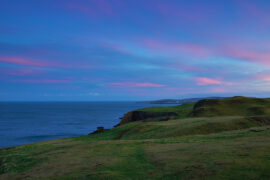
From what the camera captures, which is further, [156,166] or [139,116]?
[139,116]

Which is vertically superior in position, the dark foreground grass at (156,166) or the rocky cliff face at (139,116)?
the dark foreground grass at (156,166)

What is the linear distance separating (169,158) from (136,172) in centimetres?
275

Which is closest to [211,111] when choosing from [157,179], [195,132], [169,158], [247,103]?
[247,103]

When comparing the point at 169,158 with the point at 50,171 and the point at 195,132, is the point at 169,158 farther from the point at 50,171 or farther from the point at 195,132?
the point at 195,132

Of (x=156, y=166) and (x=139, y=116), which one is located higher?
(x=156, y=166)

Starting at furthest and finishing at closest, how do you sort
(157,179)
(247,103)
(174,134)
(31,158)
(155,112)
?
(155,112)
(247,103)
(174,134)
(31,158)
(157,179)

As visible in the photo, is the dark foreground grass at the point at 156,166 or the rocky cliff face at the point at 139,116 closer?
the dark foreground grass at the point at 156,166

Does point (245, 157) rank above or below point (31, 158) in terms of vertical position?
above

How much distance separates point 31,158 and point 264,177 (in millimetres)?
16923

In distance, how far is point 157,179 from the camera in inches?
410

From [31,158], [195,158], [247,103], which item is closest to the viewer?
[195,158]

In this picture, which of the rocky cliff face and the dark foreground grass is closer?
the dark foreground grass

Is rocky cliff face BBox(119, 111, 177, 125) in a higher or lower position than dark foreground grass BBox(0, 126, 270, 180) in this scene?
lower

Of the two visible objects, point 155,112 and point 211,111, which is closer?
point 211,111
